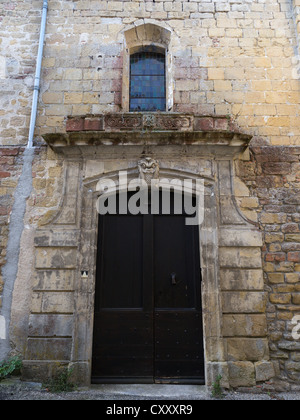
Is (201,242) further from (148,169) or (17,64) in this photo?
(17,64)

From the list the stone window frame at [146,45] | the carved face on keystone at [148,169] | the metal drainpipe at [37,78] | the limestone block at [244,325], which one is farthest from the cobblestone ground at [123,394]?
the stone window frame at [146,45]

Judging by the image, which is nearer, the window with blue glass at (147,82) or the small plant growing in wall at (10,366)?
the small plant growing in wall at (10,366)

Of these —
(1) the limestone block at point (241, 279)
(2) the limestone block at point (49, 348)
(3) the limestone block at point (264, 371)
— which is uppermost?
(1) the limestone block at point (241, 279)

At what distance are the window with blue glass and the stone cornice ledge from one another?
2.62ft

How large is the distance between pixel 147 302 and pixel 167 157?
6.81ft

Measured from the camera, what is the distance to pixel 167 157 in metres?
4.45

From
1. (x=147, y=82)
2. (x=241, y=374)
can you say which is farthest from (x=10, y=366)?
(x=147, y=82)

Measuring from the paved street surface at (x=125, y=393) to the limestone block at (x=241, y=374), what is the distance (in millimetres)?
125

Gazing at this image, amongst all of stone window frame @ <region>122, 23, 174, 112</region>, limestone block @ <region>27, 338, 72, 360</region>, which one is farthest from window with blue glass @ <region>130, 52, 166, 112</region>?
limestone block @ <region>27, 338, 72, 360</region>

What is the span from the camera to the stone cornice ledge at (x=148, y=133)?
4.26 metres

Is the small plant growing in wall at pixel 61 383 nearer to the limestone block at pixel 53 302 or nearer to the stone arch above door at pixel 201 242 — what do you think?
the stone arch above door at pixel 201 242

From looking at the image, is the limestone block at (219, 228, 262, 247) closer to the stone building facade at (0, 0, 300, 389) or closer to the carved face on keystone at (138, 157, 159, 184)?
the stone building facade at (0, 0, 300, 389)

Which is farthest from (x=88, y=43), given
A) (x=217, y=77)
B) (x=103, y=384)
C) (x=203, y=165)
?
(x=103, y=384)

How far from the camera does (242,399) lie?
3.42m
